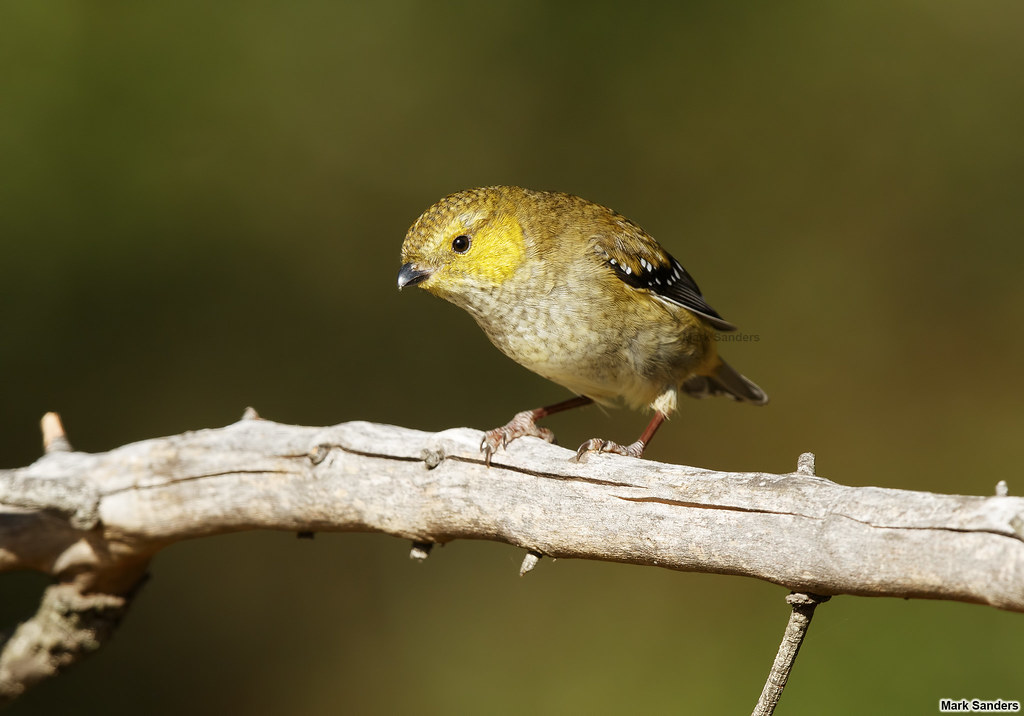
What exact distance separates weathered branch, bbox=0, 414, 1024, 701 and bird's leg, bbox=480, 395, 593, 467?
0.05 meters

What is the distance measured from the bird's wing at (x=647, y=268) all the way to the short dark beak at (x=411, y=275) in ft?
2.59

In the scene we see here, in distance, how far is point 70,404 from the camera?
594 centimetres

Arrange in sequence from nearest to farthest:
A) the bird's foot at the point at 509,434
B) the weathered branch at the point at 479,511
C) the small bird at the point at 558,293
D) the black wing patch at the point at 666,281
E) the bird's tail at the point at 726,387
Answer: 1. the weathered branch at the point at 479,511
2. the bird's foot at the point at 509,434
3. the small bird at the point at 558,293
4. the black wing patch at the point at 666,281
5. the bird's tail at the point at 726,387

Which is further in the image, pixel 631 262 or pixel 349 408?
pixel 349 408

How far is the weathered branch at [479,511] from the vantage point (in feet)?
7.27

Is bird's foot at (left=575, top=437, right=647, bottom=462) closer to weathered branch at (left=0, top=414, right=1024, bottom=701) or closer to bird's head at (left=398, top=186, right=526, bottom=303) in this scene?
weathered branch at (left=0, top=414, right=1024, bottom=701)

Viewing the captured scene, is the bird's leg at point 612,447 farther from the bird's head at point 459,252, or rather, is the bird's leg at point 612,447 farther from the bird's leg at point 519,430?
the bird's head at point 459,252

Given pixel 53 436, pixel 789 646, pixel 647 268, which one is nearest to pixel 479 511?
pixel 789 646

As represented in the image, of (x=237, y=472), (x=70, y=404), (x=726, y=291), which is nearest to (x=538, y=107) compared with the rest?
(x=726, y=291)

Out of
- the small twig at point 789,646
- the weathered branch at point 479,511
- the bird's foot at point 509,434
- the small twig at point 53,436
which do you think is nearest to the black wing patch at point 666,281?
the bird's foot at point 509,434

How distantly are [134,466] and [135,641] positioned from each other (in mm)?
2857

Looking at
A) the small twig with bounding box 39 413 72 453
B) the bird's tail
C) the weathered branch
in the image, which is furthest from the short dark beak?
the bird's tail

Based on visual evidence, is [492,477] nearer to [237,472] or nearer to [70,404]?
[237,472]

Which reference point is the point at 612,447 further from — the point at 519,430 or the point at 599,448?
the point at 519,430
